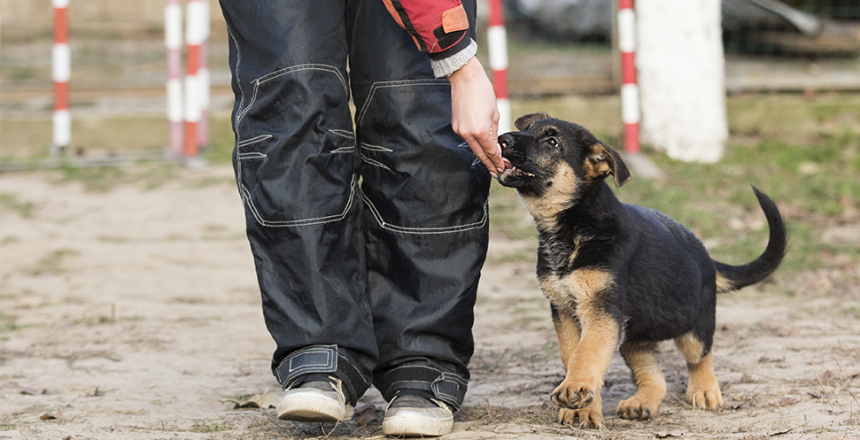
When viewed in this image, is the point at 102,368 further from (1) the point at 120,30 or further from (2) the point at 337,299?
(1) the point at 120,30

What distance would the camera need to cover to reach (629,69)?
706cm

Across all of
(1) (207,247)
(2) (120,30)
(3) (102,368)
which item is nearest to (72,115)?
(1) (207,247)

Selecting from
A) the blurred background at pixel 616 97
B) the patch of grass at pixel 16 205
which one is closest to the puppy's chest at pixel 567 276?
the blurred background at pixel 616 97

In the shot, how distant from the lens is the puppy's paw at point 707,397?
2.77 m

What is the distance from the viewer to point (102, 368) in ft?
10.7

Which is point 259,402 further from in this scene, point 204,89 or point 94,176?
point 204,89

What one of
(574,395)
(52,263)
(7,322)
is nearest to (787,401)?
(574,395)

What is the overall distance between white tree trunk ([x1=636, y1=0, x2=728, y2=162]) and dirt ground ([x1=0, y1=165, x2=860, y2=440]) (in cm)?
→ 249

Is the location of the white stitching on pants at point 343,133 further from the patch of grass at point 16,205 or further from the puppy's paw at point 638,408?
the patch of grass at point 16,205

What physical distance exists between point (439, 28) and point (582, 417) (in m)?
1.25

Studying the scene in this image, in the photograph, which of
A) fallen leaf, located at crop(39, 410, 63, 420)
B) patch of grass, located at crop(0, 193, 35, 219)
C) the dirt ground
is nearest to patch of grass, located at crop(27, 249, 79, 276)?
the dirt ground

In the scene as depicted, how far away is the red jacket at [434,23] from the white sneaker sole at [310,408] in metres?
1.01

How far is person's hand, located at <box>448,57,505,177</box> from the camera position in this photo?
2.35 metres

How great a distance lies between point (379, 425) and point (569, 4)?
890cm
